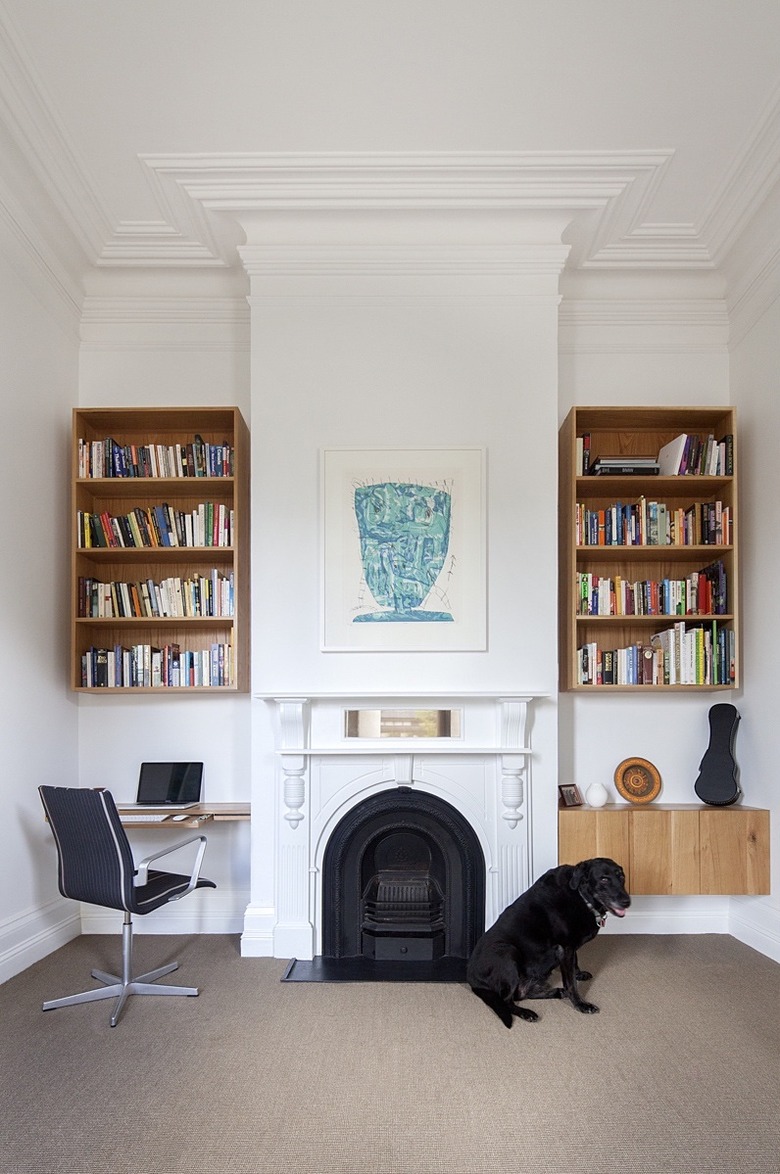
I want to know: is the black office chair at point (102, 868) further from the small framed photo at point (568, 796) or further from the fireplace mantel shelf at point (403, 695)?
the small framed photo at point (568, 796)

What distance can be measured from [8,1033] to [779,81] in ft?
14.4

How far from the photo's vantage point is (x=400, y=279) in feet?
13.5

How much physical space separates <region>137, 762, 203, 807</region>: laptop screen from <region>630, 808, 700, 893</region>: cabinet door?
2.18 meters

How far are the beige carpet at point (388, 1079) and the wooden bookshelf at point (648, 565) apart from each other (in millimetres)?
1377

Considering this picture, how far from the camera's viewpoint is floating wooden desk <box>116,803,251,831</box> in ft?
12.7

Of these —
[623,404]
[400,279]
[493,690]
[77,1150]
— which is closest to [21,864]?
[77,1150]

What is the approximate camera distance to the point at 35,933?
12.8 ft

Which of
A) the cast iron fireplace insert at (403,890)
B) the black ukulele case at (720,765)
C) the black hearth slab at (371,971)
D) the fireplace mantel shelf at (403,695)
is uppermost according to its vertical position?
the fireplace mantel shelf at (403,695)

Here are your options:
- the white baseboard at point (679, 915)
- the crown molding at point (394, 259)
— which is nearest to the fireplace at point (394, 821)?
the white baseboard at point (679, 915)

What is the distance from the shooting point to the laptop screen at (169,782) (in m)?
4.35

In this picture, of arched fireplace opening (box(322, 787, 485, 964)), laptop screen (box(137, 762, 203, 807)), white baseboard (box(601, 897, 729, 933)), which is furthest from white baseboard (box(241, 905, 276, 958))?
white baseboard (box(601, 897, 729, 933))

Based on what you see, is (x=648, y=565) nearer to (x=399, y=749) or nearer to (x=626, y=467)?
(x=626, y=467)

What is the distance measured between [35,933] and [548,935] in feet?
7.53

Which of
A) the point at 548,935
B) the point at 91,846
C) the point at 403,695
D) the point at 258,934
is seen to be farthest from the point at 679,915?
the point at 91,846
